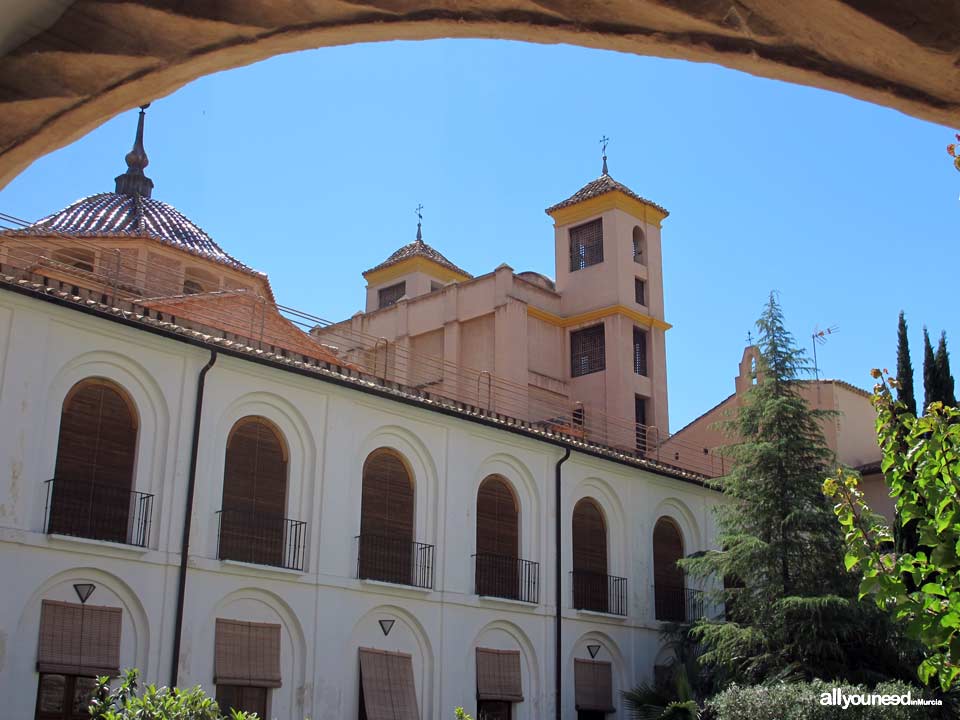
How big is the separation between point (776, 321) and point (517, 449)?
6.32 metres

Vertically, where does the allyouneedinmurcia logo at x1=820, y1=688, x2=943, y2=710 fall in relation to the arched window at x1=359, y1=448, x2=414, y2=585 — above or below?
below

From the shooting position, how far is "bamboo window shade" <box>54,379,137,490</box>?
54.2 feet

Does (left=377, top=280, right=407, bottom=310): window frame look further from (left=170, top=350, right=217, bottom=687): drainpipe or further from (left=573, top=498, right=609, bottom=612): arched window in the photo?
(left=170, top=350, right=217, bottom=687): drainpipe

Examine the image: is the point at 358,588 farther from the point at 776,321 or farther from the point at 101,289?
the point at 776,321

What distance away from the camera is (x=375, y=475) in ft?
68.0

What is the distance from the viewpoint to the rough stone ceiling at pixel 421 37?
173cm

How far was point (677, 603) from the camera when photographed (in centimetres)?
2605

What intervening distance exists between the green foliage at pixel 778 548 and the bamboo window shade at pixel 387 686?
6.25m

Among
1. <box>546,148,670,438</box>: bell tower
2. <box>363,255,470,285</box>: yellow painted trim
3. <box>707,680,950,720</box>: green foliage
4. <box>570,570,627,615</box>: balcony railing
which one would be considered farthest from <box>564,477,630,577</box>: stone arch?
<box>363,255,470,285</box>: yellow painted trim

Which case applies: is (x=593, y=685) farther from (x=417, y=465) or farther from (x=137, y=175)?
(x=137, y=175)

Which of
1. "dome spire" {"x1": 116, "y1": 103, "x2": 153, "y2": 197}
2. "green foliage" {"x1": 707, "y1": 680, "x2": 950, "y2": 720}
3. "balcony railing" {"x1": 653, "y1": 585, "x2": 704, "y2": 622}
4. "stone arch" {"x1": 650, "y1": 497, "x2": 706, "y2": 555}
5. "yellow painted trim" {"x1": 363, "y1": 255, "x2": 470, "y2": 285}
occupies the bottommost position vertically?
"green foliage" {"x1": 707, "y1": 680, "x2": 950, "y2": 720}

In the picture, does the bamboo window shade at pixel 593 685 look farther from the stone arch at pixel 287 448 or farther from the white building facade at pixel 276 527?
the stone arch at pixel 287 448

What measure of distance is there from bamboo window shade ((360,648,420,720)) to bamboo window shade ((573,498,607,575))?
553 cm

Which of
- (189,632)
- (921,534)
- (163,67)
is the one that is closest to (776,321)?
(189,632)
